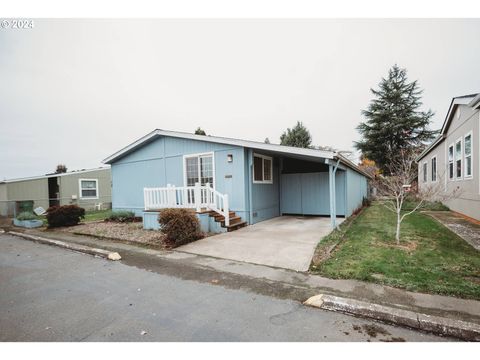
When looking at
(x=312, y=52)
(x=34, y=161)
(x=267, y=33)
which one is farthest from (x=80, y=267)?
(x=34, y=161)

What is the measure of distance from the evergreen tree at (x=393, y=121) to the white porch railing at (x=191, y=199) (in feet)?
79.0

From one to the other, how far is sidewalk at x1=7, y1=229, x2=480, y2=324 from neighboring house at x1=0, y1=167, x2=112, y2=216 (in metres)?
14.6

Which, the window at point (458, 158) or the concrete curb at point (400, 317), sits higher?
the window at point (458, 158)

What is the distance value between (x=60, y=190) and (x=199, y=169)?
42.5 ft

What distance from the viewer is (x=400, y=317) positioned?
2572 millimetres

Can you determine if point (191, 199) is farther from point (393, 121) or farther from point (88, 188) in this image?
point (393, 121)

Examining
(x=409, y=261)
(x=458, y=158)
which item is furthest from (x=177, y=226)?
(x=458, y=158)

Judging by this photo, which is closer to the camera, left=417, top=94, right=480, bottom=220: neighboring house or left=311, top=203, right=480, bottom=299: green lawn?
left=311, top=203, right=480, bottom=299: green lawn

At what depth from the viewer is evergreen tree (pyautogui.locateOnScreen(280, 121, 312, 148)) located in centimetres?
3128

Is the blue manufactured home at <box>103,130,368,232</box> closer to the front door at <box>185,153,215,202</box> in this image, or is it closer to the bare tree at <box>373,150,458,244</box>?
the front door at <box>185,153,215,202</box>

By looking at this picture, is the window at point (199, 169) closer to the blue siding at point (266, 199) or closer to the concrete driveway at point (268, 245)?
the blue siding at point (266, 199)

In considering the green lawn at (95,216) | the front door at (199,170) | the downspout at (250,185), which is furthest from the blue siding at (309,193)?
the green lawn at (95,216)

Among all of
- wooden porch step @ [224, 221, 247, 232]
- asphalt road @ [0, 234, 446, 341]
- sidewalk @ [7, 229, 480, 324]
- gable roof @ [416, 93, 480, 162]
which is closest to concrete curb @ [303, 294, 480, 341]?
asphalt road @ [0, 234, 446, 341]

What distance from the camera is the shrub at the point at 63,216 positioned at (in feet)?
32.7
